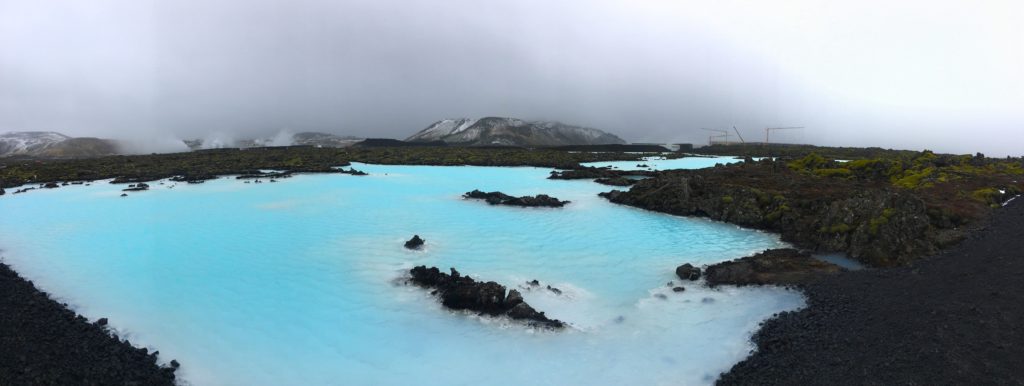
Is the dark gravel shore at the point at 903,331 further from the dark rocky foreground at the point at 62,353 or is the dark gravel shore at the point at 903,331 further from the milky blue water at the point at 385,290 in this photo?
the dark rocky foreground at the point at 62,353

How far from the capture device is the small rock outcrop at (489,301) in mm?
9281

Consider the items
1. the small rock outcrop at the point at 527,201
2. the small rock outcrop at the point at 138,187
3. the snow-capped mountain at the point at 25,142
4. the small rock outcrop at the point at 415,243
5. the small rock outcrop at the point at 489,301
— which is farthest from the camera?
the snow-capped mountain at the point at 25,142

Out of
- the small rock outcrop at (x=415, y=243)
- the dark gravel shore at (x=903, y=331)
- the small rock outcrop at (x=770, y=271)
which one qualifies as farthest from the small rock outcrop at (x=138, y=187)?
the dark gravel shore at (x=903, y=331)

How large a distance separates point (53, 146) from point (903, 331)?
210 metres

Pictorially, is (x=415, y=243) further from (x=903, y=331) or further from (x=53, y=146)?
(x=53, y=146)

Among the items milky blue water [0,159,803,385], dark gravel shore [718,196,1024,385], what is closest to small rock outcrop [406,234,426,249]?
milky blue water [0,159,803,385]

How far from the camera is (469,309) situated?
390 inches

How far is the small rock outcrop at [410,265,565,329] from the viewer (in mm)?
9281

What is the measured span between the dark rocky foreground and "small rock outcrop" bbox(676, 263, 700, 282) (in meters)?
10.3

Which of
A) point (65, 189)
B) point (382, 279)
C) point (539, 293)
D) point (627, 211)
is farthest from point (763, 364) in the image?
point (65, 189)

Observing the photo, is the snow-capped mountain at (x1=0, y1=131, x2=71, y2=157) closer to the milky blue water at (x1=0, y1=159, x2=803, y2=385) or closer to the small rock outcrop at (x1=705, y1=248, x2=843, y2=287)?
the milky blue water at (x1=0, y1=159, x2=803, y2=385)

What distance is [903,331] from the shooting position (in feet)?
26.5

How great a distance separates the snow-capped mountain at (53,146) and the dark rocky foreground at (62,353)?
175066 mm

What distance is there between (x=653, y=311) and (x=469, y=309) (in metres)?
3.73
